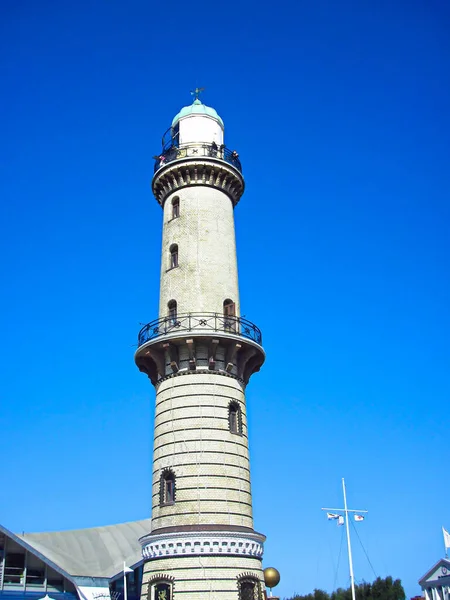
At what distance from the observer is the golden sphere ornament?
2625 cm

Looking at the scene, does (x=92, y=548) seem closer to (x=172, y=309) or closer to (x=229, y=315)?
(x=172, y=309)

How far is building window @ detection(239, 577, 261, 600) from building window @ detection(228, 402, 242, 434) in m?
6.61

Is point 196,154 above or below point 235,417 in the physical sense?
above

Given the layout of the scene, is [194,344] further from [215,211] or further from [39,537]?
[39,537]

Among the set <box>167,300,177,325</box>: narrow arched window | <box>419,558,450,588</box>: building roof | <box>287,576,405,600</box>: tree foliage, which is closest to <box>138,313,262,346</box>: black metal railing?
<box>167,300,177,325</box>: narrow arched window

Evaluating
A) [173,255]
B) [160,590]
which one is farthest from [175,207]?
[160,590]

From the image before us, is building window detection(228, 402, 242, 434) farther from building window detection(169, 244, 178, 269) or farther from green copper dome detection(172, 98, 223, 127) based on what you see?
green copper dome detection(172, 98, 223, 127)

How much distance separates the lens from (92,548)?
40281 mm

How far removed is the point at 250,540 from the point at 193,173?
777 inches

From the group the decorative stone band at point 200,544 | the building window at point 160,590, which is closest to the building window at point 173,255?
the decorative stone band at point 200,544

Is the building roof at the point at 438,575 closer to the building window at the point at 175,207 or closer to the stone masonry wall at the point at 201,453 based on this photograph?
the stone masonry wall at the point at 201,453

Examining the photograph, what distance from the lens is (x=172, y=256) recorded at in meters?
35.2

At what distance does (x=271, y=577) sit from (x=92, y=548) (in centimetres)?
1790

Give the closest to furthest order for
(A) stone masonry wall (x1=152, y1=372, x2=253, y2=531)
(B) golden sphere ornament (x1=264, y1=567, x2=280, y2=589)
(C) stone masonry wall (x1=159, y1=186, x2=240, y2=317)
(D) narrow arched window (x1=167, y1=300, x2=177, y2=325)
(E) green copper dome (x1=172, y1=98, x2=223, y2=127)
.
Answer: (B) golden sphere ornament (x1=264, y1=567, x2=280, y2=589) < (A) stone masonry wall (x1=152, y1=372, x2=253, y2=531) < (D) narrow arched window (x1=167, y1=300, x2=177, y2=325) < (C) stone masonry wall (x1=159, y1=186, x2=240, y2=317) < (E) green copper dome (x1=172, y1=98, x2=223, y2=127)
